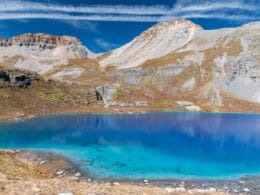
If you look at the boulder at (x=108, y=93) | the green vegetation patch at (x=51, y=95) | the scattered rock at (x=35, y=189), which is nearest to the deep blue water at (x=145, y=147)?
the scattered rock at (x=35, y=189)

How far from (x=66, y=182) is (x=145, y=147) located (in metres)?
25.8

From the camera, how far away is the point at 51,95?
10994 centimetres

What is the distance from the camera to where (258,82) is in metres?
147

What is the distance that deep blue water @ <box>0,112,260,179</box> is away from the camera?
1427 inches

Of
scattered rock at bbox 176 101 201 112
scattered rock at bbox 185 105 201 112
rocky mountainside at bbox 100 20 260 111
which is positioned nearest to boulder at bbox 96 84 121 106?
rocky mountainside at bbox 100 20 260 111

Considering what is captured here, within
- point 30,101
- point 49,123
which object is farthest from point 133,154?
point 30,101

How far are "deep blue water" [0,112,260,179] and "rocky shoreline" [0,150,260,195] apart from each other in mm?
2332

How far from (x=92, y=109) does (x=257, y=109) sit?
73507mm

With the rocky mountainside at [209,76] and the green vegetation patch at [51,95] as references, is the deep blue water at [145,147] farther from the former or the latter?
the rocky mountainside at [209,76]

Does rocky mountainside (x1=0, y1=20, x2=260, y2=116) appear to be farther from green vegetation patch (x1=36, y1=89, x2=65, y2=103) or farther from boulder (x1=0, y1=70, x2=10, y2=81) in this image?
boulder (x1=0, y1=70, x2=10, y2=81)

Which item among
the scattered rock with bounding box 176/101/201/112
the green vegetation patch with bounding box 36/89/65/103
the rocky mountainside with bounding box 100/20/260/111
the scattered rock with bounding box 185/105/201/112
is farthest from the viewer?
the rocky mountainside with bounding box 100/20/260/111

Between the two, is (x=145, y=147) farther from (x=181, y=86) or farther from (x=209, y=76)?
(x=209, y=76)

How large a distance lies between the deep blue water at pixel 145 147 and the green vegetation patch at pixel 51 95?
30.0 metres

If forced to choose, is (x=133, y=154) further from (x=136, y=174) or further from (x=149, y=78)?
(x=149, y=78)
